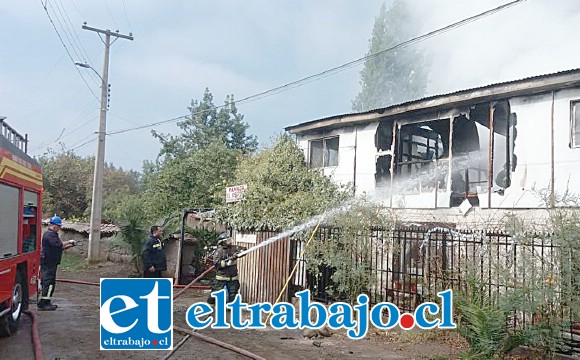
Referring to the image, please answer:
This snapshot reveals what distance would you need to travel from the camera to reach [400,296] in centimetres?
929

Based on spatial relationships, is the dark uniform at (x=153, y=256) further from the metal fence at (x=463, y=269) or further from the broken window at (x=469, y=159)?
the broken window at (x=469, y=159)

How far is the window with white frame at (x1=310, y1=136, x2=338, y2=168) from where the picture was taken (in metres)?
15.9

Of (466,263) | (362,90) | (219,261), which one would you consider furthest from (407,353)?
(362,90)

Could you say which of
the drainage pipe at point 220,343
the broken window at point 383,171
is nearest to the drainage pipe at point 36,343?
the drainage pipe at point 220,343

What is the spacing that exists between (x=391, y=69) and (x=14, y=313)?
44038mm

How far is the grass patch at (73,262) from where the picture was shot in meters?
17.9

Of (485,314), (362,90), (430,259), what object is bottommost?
(485,314)

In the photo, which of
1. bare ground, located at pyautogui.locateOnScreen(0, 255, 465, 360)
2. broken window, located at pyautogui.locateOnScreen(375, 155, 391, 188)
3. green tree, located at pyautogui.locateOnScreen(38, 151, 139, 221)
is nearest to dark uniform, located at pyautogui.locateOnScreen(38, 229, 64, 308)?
bare ground, located at pyautogui.locateOnScreen(0, 255, 465, 360)

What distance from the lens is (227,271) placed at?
10.2 m

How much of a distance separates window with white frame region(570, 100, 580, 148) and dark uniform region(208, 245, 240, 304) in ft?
23.8

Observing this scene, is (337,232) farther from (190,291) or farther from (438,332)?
(190,291)

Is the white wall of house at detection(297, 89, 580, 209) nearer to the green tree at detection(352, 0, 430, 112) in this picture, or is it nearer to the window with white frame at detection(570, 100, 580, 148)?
the window with white frame at detection(570, 100, 580, 148)

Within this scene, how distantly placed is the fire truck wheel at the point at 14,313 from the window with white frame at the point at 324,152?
9798 millimetres

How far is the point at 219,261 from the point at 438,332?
437 centimetres
